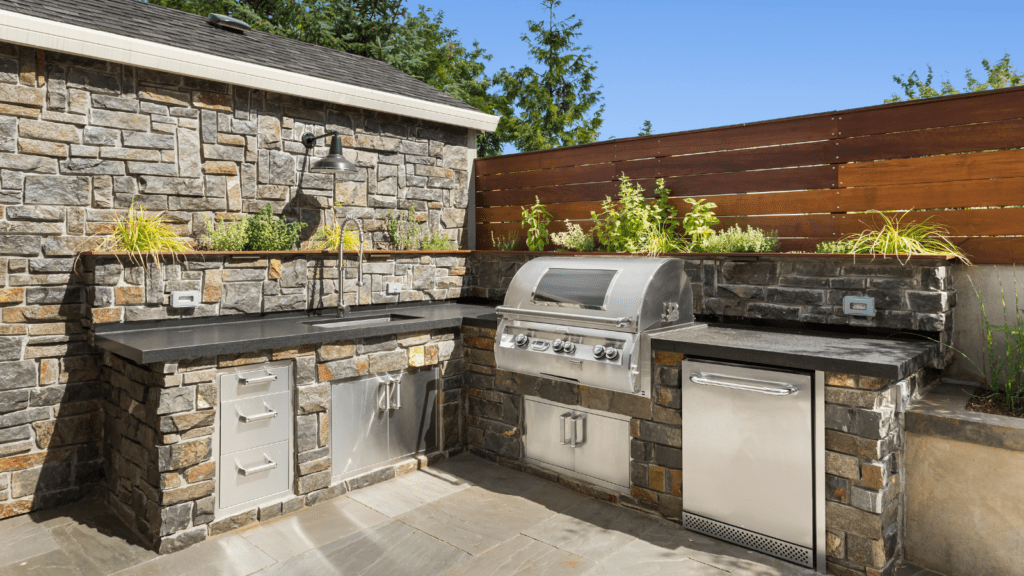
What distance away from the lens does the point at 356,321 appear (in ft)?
13.7

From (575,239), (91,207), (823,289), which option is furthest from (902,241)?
(91,207)

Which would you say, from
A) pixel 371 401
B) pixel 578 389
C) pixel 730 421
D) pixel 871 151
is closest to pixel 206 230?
pixel 371 401

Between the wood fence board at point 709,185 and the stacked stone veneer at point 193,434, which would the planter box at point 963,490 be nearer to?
the wood fence board at point 709,185

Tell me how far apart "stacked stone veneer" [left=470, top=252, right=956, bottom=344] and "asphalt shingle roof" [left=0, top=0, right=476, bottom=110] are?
2864 mm

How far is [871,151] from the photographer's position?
3.40 metres

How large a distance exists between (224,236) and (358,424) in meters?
1.48

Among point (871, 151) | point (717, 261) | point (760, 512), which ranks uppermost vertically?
point (871, 151)

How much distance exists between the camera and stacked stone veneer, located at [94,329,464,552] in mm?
2887

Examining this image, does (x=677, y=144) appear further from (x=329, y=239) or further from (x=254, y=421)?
(x=254, y=421)

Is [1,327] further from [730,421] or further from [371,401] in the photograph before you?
[730,421]

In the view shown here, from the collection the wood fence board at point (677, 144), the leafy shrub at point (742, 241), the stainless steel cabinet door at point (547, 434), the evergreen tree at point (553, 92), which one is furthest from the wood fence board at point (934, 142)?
the evergreen tree at point (553, 92)

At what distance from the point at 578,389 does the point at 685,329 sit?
0.73 metres

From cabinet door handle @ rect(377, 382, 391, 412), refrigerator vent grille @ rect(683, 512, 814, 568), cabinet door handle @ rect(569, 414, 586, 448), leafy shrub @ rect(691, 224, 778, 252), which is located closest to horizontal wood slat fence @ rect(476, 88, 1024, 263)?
leafy shrub @ rect(691, 224, 778, 252)

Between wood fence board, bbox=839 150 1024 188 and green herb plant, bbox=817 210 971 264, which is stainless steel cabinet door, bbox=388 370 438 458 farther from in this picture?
wood fence board, bbox=839 150 1024 188
